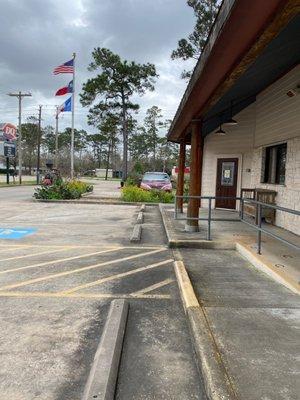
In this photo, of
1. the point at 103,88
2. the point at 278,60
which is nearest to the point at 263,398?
the point at 278,60

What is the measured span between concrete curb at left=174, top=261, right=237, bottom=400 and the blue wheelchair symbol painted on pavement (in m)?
6.18

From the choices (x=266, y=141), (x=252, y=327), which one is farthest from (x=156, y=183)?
(x=252, y=327)

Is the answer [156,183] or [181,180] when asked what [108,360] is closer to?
[181,180]

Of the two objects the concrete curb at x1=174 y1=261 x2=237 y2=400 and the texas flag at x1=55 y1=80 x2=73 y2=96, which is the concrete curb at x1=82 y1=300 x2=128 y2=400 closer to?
the concrete curb at x1=174 y1=261 x2=237 y2=400

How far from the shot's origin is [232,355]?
10.7 feet

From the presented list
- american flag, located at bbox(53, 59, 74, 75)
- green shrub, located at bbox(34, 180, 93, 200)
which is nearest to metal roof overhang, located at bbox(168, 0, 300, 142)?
green shrub, located at bbox(34, 180, 93, 200)

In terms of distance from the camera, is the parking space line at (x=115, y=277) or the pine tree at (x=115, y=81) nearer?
the parking space line at (x=115, y=277)

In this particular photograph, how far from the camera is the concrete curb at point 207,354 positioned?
269 cm

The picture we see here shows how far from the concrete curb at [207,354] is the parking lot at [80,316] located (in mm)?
121

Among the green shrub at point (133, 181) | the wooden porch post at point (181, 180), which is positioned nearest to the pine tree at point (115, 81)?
the green shrub at point (133, 181)

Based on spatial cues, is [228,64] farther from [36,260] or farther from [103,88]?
[103,88]

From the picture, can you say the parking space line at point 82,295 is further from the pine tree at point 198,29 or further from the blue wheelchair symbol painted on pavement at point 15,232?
the pine tree at point 198,29

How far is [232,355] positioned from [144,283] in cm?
253

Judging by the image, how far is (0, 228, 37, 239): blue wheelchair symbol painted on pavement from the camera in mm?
9615
